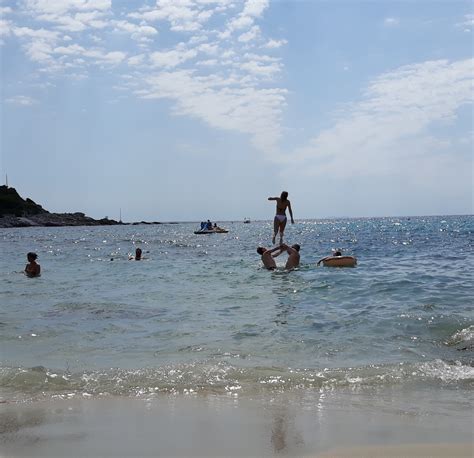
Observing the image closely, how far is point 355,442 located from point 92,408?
242 cm

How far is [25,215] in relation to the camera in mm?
117250

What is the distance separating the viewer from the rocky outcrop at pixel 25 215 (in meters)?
108

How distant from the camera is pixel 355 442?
394 centimetres

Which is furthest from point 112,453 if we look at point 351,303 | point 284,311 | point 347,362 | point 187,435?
point 351,303

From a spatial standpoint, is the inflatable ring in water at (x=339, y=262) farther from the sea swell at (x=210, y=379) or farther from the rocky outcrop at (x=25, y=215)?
the rocky outcrop at (x=25, y=215)

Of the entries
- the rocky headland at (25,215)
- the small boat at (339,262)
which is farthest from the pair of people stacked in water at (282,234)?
the rocky headland at (25,215)

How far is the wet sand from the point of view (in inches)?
151

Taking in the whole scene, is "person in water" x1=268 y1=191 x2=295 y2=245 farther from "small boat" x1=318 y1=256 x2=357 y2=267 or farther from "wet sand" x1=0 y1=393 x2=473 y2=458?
"wet sand" x1=0 y1=393 x2=473 y2=458

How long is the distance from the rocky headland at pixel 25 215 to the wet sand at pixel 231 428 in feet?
348

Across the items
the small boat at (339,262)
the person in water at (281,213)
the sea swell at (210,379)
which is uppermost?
the person in water at (281,213)

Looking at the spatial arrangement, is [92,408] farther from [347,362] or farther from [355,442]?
[347,362]

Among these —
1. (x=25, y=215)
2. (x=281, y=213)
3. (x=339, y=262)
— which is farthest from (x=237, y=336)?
(x=25, y=215)

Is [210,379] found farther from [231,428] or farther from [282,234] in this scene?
[282,234]

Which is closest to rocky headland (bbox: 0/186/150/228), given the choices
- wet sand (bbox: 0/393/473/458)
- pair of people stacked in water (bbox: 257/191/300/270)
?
pair of people stacked in water (bbox: 257/191/300/270)
